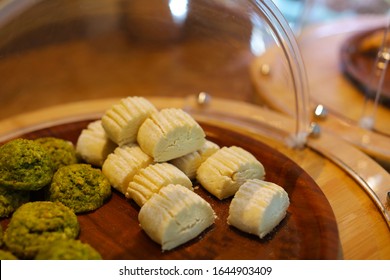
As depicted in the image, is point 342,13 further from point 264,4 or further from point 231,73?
point 264,4

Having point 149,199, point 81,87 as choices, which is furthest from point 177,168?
point 81,87

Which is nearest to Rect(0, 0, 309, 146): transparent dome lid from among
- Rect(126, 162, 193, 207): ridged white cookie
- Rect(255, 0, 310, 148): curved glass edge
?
Rect(255, 0, 310, 148): curved glass edge

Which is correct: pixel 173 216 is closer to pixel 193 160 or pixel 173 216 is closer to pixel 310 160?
pixel 193 160

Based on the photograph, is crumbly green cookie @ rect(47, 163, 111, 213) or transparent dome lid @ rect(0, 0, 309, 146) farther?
transparent dome lid @ rect(0, 0, 309, 146)

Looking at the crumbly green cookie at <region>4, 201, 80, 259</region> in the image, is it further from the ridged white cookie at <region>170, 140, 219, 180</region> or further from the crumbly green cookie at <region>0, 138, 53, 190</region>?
the ridged white cookie at <region>170, 140, 219, 180</region>

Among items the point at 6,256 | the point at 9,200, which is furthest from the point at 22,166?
the point at 6,256

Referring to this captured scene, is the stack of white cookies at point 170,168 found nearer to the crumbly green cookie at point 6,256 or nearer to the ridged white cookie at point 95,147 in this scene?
the ridged white cookie at point 95,147

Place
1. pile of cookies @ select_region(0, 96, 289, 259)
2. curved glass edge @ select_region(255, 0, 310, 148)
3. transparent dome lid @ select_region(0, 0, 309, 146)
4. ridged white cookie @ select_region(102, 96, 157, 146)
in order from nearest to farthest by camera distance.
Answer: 1. pile of cookies @ select_region(0, 96, 289, 259)
2. ridged white cookie @ select_region(102, 96, 157, 146)
3. curved glass edge @ select_region(255, 0, 310, 148)
4. transparent dome lid @ select_region(0, 0, 309, 146)

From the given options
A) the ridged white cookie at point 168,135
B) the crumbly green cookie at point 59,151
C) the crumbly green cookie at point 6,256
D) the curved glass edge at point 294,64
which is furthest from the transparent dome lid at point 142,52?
the crumbly green cookie at point 6,256
